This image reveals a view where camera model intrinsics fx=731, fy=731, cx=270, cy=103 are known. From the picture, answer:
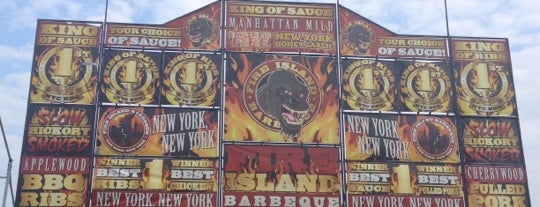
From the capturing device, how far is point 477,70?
17.2 metres

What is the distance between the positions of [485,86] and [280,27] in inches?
197

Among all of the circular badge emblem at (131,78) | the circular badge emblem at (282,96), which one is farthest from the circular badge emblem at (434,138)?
the circular badge emblem at (131,78)

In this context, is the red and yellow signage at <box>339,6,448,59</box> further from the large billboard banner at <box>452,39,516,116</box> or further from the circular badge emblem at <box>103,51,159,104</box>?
the circular badge emblem at <box>103,51,159,104</box>

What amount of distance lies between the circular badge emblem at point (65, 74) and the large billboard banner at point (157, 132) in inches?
29.0

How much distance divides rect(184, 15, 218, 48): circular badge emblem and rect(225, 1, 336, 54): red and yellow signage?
0.38m

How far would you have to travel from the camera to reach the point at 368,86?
1686 cm

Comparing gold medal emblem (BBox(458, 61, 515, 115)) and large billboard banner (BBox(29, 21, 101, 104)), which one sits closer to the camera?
large billboard banner (BBox(29, 21, 101, 104))

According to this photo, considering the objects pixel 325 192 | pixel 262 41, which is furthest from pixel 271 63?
pixel 325 192

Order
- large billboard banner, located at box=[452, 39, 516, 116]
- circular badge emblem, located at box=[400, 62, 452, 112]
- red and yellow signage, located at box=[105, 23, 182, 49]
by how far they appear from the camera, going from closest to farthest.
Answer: red and yellow signage, located at box=[105, 23, 182, 49] < circular badge emblem, located at box=[400, 62, 452, 112] < large billboard banner, located at box=[452, 39, 516, 116]

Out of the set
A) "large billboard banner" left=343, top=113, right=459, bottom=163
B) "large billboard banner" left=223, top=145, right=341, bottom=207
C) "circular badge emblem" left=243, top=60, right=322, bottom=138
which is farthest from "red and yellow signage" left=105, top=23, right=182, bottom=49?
"large billboard banner" left=343, top=113, right=459, bottom=163

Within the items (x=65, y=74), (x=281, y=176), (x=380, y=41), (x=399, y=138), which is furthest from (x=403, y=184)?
(x=65, y=74)

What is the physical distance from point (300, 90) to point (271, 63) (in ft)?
2.99

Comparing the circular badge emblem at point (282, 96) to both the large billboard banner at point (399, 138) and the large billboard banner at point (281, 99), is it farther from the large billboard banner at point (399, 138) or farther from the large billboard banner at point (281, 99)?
the large billboard banner at point (399, 138)

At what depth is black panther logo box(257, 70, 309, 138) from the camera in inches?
643
